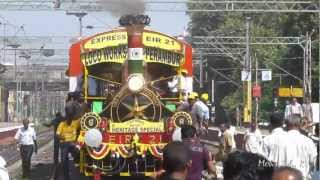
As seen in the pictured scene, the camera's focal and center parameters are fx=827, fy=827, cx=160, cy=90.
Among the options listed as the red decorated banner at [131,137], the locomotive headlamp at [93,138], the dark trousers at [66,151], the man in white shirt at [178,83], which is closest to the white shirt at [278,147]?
the locomotive headlamp at [93,138]

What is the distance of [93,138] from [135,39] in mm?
2092

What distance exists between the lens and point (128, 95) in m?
15.9

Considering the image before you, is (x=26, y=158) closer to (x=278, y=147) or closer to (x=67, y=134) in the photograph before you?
(x=67, y=134)

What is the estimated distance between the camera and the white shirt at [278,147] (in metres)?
9.62

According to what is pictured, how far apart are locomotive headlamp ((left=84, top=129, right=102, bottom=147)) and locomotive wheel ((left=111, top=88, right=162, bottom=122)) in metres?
1.13

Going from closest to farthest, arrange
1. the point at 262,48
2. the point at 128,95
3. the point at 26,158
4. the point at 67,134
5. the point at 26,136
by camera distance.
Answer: the point at 128,95 → the point at 67,134 → the point at 26,158 → the point at 26,136 → the point at 262,48

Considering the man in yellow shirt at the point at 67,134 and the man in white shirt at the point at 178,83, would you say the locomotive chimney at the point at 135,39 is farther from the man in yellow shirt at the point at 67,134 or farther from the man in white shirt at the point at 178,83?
the man in yellow shirt at the point at 67,134

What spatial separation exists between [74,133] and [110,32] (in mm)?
2281

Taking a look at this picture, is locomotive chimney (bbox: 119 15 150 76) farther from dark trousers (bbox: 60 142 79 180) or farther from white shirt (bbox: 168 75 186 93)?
dark trousers (bbox: 60 142 79 180)

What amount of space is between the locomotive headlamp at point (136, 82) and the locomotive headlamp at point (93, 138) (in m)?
1.14

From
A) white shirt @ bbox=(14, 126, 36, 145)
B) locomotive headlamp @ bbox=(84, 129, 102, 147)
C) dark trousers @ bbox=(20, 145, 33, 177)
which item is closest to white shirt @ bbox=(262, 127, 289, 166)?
locomotive headlamp @ bbox=(84, 129, 102, 147)

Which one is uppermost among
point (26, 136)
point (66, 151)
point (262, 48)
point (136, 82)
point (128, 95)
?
point (262, 48)

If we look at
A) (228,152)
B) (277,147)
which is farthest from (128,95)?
(228,152)

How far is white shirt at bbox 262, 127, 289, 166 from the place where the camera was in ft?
31.6
